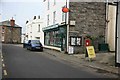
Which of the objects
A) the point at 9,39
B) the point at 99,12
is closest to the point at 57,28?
the point at 99,12

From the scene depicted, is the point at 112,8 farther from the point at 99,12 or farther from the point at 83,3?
the point at 83,3

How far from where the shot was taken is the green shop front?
102 feet

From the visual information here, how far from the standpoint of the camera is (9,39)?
86.2 m

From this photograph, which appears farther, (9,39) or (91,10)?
(9,39)

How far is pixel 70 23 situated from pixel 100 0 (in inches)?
184

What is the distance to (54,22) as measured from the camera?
36.8 m

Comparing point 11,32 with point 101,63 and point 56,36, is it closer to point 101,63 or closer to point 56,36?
point 56,36

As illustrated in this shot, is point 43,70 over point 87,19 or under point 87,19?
under

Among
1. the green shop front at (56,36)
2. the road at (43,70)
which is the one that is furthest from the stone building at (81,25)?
the road at (43,70)

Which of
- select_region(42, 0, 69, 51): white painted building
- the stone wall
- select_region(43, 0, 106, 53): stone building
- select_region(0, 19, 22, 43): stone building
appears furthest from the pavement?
select_region(0, 19, 22, 43): stone building

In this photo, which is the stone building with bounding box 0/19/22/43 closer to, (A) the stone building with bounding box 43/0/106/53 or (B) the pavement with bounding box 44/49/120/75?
(A) the stone building with bounding box 43/0/106/53

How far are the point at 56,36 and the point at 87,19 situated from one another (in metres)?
6.33

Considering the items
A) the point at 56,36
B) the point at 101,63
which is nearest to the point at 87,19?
the point at 56,36

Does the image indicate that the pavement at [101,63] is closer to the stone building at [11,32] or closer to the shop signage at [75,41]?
the shop signage at [75,41]
